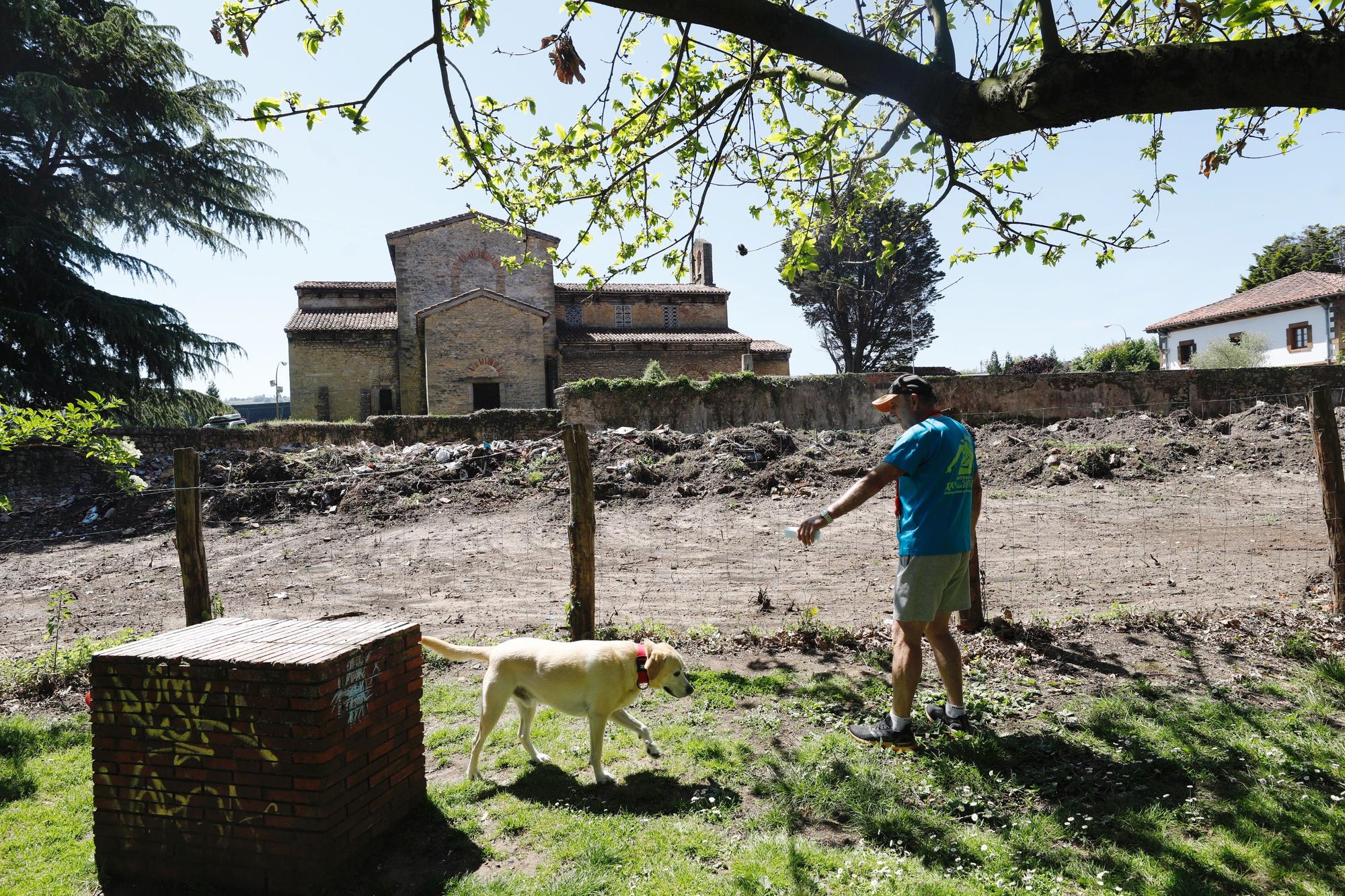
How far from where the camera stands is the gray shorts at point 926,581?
393cm

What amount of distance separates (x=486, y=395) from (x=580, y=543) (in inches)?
1080

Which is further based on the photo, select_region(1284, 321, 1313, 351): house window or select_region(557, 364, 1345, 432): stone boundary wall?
select_region(1284, 321, 1313, 351): house window

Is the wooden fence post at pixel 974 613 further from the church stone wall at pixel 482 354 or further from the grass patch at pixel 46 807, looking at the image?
the church stone wall at pixel 482 354

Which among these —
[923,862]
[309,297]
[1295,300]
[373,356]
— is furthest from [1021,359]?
[923,862]

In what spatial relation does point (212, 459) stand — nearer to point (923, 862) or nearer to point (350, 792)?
point (350, 792)

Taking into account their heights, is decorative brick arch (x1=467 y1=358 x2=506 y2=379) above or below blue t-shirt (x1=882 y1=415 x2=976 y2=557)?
above

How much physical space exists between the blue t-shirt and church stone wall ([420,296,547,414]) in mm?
Result: 29082

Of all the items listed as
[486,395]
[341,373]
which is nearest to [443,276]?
[341,373]

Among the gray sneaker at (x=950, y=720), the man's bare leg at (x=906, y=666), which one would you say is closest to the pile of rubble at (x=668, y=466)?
the gray sneaker at (x=950, y=720)

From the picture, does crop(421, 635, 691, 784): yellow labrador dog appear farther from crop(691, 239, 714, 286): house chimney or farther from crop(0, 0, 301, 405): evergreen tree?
crop(691, 239, 714, 286): house chimney

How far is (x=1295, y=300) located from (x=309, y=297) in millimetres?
46598

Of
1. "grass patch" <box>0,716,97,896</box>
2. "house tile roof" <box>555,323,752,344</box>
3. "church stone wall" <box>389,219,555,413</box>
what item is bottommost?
"grass patch" <box>0,716,97,896</box>

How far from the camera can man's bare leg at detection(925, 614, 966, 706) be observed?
4125mm

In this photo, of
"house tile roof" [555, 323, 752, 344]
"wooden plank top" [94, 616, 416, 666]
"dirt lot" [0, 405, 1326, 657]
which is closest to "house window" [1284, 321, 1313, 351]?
"dirt lot" [0, 405, 1326, 657]
